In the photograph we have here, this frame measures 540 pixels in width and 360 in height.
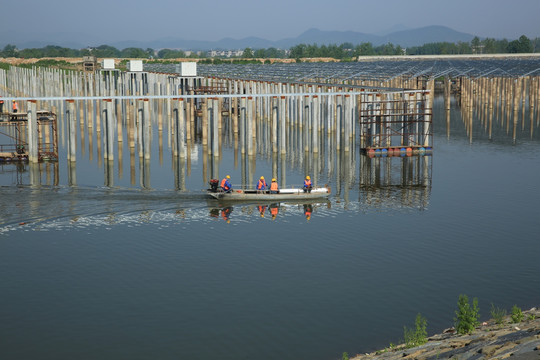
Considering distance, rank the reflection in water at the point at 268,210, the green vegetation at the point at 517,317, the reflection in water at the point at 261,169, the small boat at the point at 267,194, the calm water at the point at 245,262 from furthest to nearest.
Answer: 1. the reflection in water at the point at 261,169
2. the small boat at the point at 267,194
3. the reflection in water at the point at 268,210
4. the calm water at the point at 245,262
5. the green vegetation at the point at 517,317

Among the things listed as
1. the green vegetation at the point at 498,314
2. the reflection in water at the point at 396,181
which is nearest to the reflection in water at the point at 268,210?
the reflection in water at the point at 396,181

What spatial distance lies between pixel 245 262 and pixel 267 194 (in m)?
11.1

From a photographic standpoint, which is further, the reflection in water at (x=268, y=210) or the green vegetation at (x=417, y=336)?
the reflection in water at (x=268, y=210)

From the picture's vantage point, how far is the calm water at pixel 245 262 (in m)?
23.7

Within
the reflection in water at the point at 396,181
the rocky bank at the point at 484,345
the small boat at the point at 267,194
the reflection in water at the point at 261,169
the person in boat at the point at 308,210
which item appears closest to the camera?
the rocky bank at the point at 484,345

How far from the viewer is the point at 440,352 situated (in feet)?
65.4

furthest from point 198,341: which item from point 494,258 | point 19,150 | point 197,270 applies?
point 19,150

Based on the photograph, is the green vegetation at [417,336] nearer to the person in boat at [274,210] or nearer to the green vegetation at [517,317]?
the green vegetation at [517,317]

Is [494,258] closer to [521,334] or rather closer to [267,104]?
[521,334]

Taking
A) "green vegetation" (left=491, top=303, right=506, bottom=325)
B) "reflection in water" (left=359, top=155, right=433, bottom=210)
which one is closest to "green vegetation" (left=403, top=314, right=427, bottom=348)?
"green vegetation" (left=491, top=303, right=506, bottom=325)

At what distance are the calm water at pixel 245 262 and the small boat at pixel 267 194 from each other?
732mm

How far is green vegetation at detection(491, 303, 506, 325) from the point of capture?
75.6ft

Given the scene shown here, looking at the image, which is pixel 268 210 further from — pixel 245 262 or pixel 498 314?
pixel 498 314

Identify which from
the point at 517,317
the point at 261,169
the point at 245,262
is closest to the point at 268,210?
the point at 245,262
